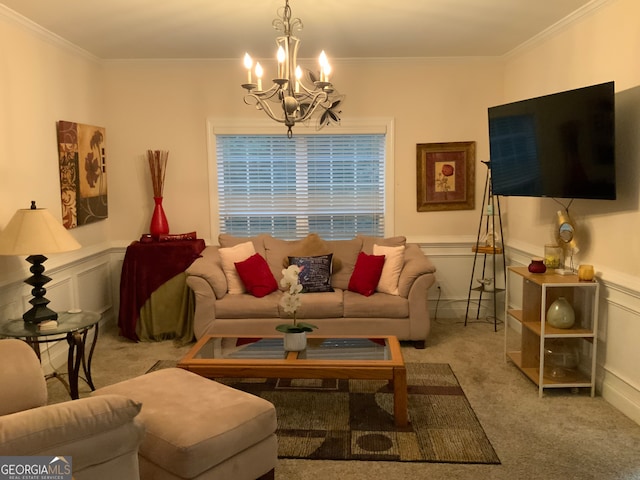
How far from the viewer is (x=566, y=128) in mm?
3625

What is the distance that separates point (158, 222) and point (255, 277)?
1.22 metres

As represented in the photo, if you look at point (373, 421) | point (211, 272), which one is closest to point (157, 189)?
point (211, 272)

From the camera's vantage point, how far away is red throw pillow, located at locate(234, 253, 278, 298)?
4.80 meters

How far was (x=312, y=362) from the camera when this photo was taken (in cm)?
329

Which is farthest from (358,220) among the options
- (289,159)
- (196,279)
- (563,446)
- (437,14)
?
(563,446)

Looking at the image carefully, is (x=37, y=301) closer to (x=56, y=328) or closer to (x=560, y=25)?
(x=56, y=328)

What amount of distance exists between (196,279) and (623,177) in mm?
3252

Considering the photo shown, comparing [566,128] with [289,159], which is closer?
[566,128]

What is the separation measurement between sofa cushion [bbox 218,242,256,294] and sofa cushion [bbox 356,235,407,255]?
1109 millimetres

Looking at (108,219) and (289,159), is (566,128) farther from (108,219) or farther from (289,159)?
(108,219)

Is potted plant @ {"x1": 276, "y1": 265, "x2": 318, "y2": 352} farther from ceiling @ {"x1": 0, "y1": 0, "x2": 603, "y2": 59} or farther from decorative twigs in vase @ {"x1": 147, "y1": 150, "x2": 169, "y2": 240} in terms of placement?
decorative twigs in vase @ {"x1": 147, "y1": 150, "x2": 169, "y2": 240}

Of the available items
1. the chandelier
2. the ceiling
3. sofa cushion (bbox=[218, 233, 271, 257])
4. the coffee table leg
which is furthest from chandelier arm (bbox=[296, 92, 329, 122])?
sofa cushion (bbox=[218, 233, 271, 257])

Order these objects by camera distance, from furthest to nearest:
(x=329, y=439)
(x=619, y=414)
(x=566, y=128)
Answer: (x=566, y=128) < (x=619, y=414) < (x=329, y=439)

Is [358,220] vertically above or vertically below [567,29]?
below
